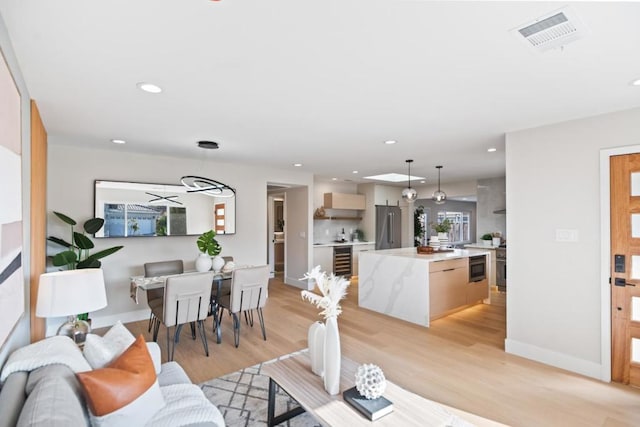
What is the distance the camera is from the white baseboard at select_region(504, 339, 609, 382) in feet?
9.70

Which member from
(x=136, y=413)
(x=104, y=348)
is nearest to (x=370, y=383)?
(x=136, y=413)

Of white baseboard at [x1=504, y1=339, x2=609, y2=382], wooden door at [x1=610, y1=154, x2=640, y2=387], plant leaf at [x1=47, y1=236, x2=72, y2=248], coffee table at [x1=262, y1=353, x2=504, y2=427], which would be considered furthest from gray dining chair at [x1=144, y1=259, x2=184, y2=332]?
wooden door at [x1=610, y1=154, x2=640, y2=387]

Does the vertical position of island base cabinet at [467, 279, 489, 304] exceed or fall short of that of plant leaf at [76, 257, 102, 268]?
it falls short

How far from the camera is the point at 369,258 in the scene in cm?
510

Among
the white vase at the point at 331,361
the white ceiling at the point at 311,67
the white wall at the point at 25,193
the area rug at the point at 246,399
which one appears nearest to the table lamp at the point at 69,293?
the white wall at the point at 25,193

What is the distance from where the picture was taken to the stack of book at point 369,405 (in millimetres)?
1644

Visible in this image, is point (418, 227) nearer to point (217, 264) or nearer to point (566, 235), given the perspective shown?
point (566, 235)

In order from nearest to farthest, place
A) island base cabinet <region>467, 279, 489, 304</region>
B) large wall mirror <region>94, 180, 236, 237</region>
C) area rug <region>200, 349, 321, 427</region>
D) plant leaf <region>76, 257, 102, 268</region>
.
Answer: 1. area rug <region>200, 349, 321, 427</region>
2. plant leaf <region>76, 257, 102, 268</region>
3. large wall mirror <region>94, 180, 236, 237</region>
4. island base cabinet <region>467, 279, 489, 304</region>

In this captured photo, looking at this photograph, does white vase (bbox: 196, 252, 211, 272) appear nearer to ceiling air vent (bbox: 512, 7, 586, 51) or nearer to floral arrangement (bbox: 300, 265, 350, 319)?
floral arrangement (bbox: 300, 265, 350, 319)

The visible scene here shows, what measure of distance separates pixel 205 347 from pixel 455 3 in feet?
11.7

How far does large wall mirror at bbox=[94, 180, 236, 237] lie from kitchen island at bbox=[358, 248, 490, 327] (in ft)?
8.13

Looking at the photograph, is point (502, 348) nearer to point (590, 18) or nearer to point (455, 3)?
point (590, 18)

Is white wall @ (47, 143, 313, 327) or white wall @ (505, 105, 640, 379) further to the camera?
white wall @ (47, 143, 313, 327)

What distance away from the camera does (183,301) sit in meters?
3.30
